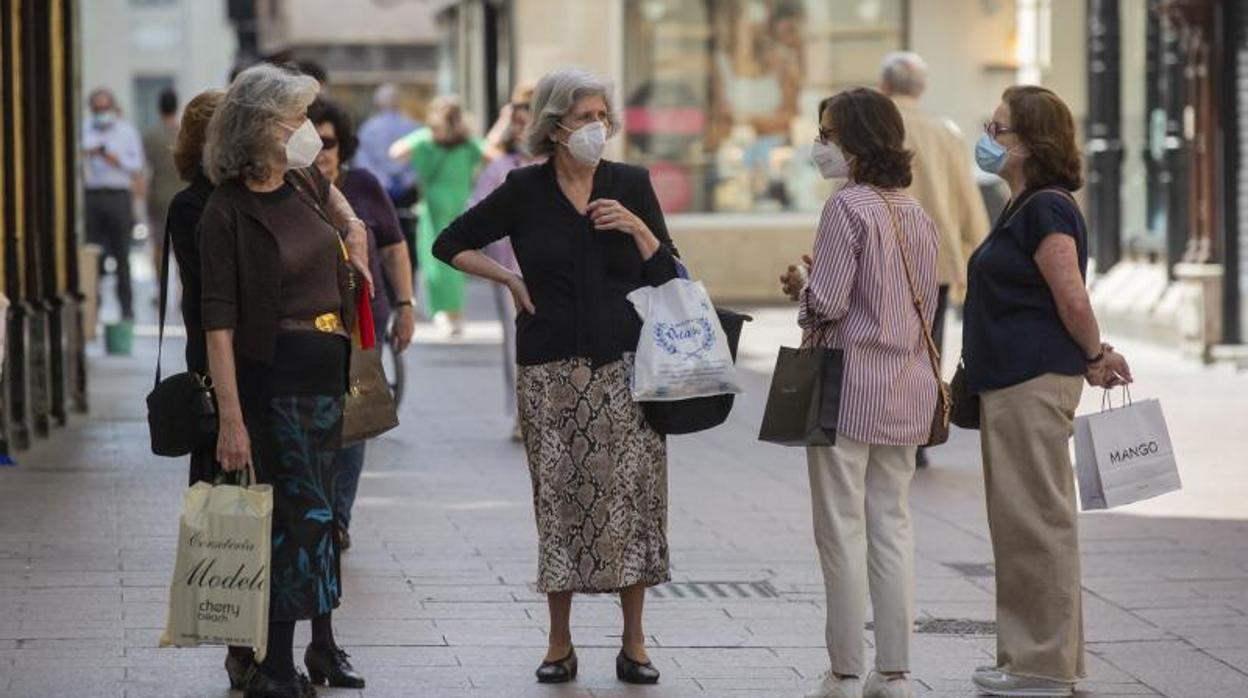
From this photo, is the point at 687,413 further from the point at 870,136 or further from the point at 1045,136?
the point at 1045,136

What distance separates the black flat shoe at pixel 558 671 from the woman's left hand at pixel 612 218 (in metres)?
1.17

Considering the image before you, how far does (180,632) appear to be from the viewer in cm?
688

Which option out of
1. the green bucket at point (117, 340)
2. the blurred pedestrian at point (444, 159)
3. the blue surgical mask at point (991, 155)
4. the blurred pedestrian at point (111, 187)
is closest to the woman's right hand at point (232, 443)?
the blue surgical mask at point (991, 155)

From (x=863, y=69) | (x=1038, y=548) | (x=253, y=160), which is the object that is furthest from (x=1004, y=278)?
(x=863, y=69)

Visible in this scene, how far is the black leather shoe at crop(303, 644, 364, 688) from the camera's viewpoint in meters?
7.36

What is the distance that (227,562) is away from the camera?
680 centimetres

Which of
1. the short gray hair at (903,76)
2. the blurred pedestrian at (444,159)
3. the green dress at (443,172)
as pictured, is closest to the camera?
the short gray hair at (903,76)

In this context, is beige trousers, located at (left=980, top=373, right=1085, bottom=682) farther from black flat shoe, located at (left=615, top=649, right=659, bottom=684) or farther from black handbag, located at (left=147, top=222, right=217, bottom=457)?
black handbag, located at (left=147, top=222, right=217, bottom=457)

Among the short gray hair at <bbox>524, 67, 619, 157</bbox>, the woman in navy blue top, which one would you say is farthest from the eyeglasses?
the short gray hair at <bbox>524, 67, 619, 157</bbox>

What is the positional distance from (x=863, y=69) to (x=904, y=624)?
1886cm

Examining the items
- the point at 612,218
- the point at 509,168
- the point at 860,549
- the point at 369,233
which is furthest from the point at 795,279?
the point at 509,168

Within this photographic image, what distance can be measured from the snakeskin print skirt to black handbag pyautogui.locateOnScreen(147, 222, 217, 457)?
0.96 meters

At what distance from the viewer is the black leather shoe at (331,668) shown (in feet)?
24.1

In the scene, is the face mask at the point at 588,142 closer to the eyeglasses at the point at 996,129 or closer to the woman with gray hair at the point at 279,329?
the woman with gray hair at the point at 279,329
